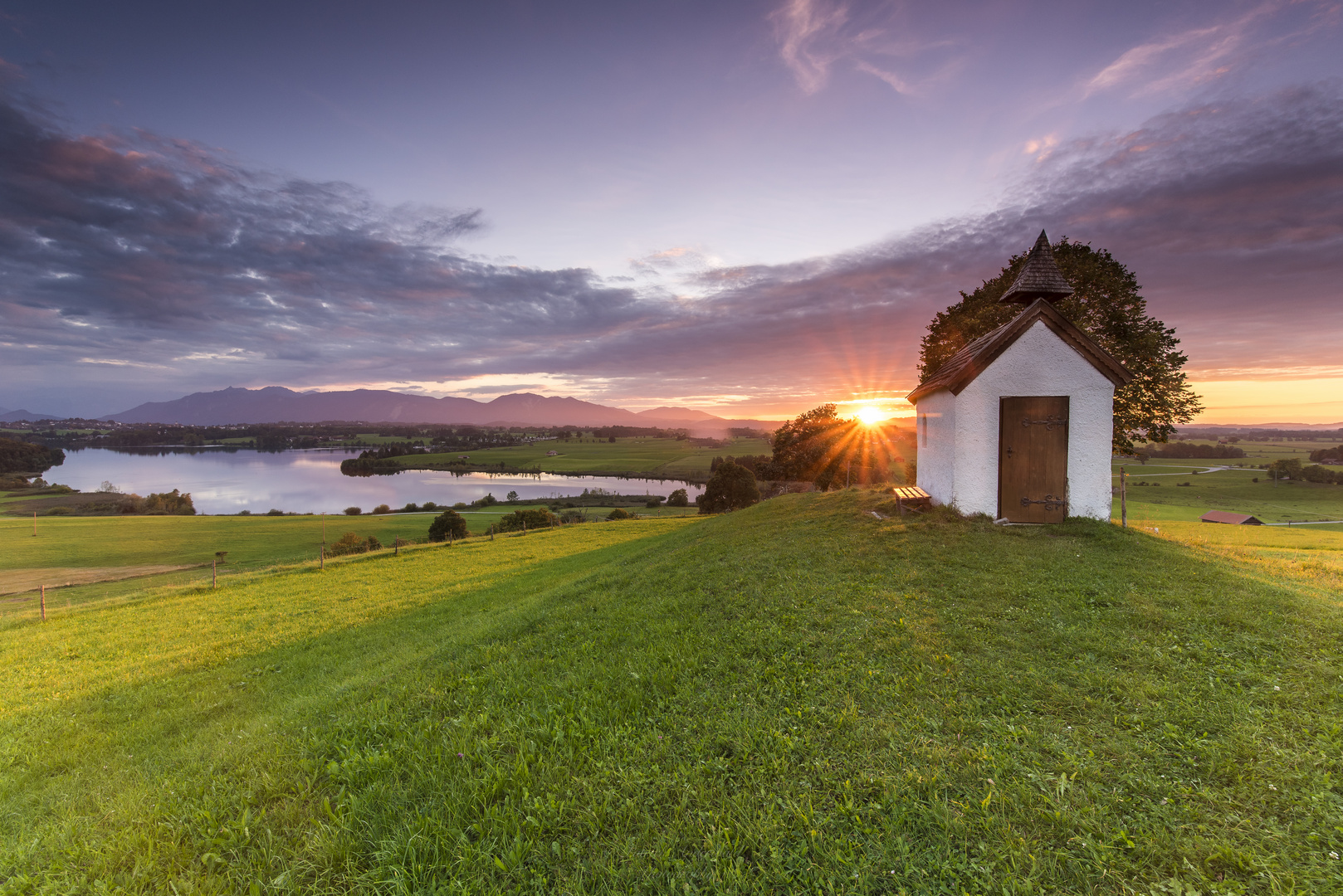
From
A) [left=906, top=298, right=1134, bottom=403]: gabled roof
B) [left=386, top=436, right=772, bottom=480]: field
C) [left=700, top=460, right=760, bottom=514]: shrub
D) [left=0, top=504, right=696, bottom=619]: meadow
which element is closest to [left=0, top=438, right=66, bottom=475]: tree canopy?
[left=0, top=504, right=696, bottom=619]: meadow

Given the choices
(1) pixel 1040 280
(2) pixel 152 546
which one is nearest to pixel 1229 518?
(1) pixel 1040 280

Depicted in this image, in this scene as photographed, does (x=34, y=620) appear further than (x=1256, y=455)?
No

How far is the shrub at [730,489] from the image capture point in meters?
56.8

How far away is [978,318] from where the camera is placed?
20094 millimetres

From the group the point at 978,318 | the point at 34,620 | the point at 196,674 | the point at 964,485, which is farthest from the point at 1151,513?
the point at 34,620

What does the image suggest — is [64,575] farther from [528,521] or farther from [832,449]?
[832,449]

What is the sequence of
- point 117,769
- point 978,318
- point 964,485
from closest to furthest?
point 117,769, point 964,485, point 978,318

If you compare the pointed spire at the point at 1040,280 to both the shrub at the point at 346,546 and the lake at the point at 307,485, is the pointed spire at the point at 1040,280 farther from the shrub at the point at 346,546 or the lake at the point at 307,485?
the lake at the point at 307,485

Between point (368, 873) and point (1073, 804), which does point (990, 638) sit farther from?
point (368, 873)

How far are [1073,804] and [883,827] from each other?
1552 mm

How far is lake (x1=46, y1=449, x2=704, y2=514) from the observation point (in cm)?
10650

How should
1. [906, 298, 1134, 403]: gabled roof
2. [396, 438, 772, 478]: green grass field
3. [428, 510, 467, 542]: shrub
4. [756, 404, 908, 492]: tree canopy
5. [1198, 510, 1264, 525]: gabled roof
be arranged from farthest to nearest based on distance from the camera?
[396, 438, 772, 478]: green grass field, [428, 510, 467, 542]: shrub, [1198, 510, 1264, 525]: gabled roof, [756, 404, 908, 492]: tree canopy, [906, 298, 1134, 403]: gabled roof

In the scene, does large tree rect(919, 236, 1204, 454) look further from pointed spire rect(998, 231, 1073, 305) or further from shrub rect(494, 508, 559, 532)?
shrub rect(494, 508, 559, 532)

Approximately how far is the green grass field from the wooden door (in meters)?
113
